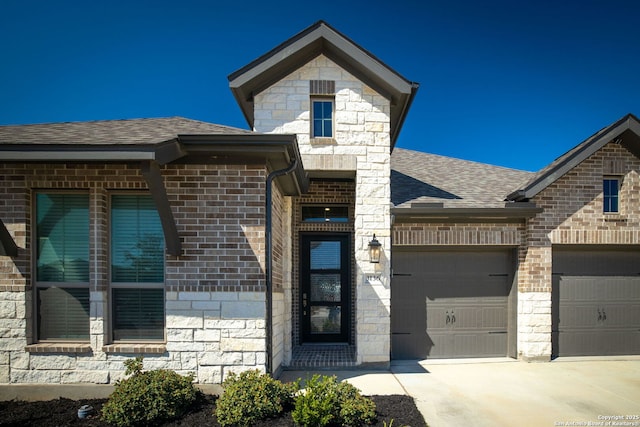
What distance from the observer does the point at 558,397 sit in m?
5.54

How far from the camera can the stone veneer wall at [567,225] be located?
7574 mm

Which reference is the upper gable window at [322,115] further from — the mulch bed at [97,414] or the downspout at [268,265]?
the mulch bed at [97,414]

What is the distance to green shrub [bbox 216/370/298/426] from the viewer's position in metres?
4.17

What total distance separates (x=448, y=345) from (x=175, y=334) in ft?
17.3

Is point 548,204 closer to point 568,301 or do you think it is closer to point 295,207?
point 568,301

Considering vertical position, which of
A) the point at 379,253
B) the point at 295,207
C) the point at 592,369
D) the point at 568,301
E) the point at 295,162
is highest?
the point at 295,162

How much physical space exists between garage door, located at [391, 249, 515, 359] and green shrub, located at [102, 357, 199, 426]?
174 inches

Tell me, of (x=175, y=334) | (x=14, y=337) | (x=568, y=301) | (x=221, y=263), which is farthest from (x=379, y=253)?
(x=14, y=337)

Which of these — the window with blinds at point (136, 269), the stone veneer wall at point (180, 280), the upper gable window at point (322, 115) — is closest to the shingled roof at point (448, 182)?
the upper gable window at point (322, 115)

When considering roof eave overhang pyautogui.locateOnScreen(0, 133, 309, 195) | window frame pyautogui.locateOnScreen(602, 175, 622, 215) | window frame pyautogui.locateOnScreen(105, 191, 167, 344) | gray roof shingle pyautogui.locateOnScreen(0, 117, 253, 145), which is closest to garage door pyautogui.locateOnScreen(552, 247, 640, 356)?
window frame pyautogui.locateOnScreen(602, 175, 622, 215)

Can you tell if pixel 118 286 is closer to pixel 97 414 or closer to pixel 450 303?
pixel 97 414

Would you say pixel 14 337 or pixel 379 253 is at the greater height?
pixel 379 253

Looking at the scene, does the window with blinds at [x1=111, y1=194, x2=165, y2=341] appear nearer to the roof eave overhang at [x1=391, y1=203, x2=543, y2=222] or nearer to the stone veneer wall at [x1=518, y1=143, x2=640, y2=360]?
the roof eave overhang at [x1=391, y1=203, x2=543, y2=222]

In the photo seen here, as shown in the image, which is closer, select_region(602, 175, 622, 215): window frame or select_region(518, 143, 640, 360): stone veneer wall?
select_region(518, 143, 640, 360): stone veneer wall
